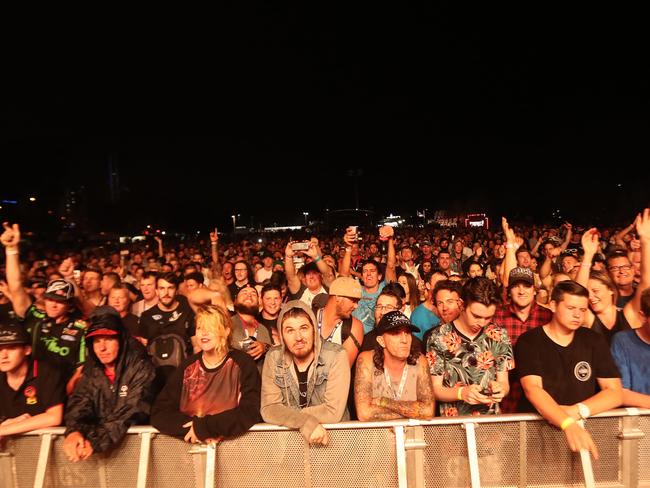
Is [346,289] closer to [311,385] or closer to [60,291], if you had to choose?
[311,385]

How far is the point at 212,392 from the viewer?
3357 millimetres

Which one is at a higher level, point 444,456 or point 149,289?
point 149,289

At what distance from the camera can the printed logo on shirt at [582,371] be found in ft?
10.6

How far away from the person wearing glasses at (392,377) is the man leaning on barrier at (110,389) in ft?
5.18

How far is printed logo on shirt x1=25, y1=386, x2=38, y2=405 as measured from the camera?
342cm

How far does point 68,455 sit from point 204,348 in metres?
1.10

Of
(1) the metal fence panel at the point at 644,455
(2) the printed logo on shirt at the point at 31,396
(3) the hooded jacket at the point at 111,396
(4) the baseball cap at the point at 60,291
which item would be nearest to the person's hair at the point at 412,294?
(1) the metal fence panel at the point at 644,455

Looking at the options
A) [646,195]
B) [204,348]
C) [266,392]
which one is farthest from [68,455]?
[646,195]

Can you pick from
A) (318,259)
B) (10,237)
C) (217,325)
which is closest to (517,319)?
(217,325)

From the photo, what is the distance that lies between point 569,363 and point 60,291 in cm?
475

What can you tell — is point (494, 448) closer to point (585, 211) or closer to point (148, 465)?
point (148, 465)

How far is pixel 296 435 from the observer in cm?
308

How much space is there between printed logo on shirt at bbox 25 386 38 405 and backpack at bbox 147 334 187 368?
1.27 meters

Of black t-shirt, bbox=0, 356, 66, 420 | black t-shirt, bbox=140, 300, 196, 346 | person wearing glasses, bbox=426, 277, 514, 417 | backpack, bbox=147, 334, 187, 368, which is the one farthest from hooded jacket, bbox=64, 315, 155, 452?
person wearing glasses, bbox=426, 277, 514, 417
